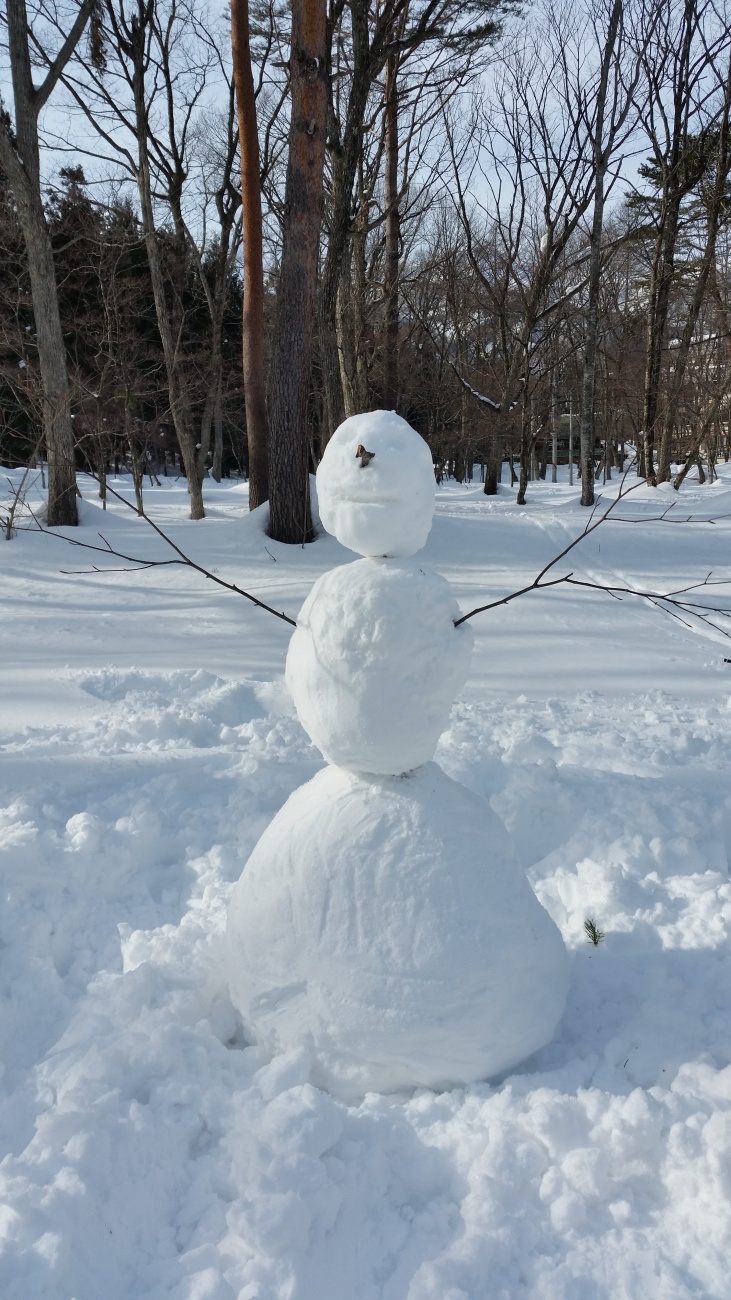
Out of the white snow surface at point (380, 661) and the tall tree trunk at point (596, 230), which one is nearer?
the white snow surface at point (380, 661)

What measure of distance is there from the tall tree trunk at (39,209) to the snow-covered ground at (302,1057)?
5.24 m

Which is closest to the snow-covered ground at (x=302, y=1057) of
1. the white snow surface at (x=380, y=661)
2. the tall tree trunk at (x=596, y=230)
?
the white snow surface at (x=380, y=661)

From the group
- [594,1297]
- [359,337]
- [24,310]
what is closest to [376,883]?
[594,1297]

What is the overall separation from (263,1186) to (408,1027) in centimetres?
44

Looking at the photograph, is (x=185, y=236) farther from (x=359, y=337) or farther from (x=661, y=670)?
(x=661, y=670)

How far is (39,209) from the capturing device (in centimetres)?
872

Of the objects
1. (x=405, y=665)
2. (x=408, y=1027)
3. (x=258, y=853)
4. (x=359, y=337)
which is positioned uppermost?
(x=359, y=337)

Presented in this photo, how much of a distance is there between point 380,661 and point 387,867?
50 cm

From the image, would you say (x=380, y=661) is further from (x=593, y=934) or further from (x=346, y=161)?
(x=346, y=161)

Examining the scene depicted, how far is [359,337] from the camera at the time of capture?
12.6 meters

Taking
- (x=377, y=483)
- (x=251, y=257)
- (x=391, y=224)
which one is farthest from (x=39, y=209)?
(x=377, y=483)

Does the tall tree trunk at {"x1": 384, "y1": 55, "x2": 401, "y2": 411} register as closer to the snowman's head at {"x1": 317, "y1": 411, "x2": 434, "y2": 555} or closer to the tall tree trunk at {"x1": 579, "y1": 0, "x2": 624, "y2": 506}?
the tall tree trunk at {"x1": 579, "y1": 0, "x2": 624, "y2": 506}

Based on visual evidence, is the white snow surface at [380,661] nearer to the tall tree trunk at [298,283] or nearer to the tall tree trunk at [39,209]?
the tall tree trunk at [298,283]

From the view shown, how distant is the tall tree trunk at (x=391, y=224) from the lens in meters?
11.2
